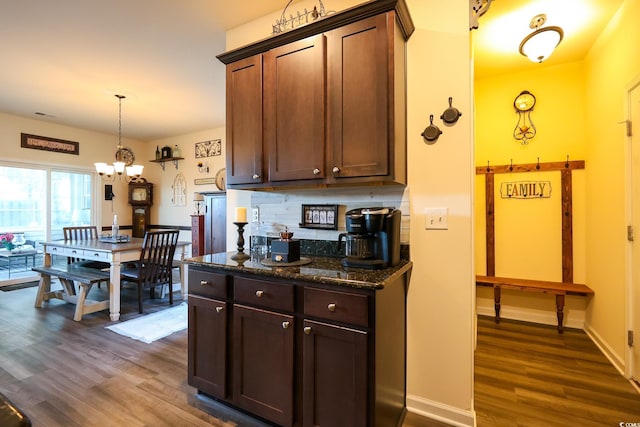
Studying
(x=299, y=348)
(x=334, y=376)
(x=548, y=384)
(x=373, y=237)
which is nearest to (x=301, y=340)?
(x=299, y=348)

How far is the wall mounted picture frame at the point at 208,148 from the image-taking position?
5676 mm

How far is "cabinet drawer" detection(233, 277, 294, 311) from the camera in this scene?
1.67 metres

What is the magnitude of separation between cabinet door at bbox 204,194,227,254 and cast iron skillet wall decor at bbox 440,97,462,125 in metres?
3.13

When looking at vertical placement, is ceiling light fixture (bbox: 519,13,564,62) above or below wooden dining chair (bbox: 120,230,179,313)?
above

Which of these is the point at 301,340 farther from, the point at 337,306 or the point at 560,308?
the point at 560,308

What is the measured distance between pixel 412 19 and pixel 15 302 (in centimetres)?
563

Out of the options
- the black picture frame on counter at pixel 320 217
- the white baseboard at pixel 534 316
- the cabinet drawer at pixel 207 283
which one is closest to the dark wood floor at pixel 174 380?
the white baseboard at pixel 534 316

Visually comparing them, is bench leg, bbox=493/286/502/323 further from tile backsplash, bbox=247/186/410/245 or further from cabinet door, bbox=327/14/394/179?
cabinet door, bbox=327/14/394/179

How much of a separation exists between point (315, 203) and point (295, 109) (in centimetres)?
68

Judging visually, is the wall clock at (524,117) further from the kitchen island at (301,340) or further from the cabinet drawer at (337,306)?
the cabinet drawer at (337,306)

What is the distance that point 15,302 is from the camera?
4.12m

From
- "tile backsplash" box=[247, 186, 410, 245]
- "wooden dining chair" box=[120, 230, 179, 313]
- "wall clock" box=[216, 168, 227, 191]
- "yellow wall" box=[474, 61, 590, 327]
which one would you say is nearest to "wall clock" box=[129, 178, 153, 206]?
"wall clock" box=[216, 168, 227, 191]

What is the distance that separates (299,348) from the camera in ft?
5.37

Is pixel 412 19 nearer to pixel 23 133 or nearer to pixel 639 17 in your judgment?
pixel 639 17
